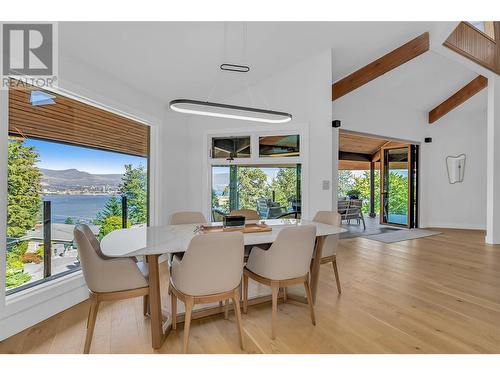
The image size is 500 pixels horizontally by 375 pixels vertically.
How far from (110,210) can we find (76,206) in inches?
18.9

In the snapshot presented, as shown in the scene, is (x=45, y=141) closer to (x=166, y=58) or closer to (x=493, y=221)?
(x=166, y=58)

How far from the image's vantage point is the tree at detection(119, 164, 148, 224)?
3611 millimetres

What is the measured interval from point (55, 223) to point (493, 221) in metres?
7.23

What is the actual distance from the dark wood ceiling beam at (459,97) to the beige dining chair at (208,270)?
285 inches

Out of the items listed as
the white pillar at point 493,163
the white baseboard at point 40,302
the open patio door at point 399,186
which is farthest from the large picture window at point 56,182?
the open patio door at point 399,186

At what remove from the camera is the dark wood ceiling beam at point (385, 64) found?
4.49 metres

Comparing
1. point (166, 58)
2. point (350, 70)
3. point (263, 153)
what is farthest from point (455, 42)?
point (166, 58)

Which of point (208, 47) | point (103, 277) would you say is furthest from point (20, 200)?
point (208, 47)

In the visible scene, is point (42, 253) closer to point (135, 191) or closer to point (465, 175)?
point (135, 191)

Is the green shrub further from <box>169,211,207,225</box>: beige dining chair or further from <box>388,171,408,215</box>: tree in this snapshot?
<box>388,171,408,215</box>: tree

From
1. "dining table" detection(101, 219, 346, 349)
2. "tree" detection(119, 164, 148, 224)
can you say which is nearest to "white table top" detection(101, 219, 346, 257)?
"dining table" detection(101, 219, 346, 349)

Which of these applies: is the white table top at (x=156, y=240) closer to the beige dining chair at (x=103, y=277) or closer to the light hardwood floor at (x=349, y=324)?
the beige dining chair at (x=103, y=277)

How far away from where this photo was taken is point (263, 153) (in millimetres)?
4438
